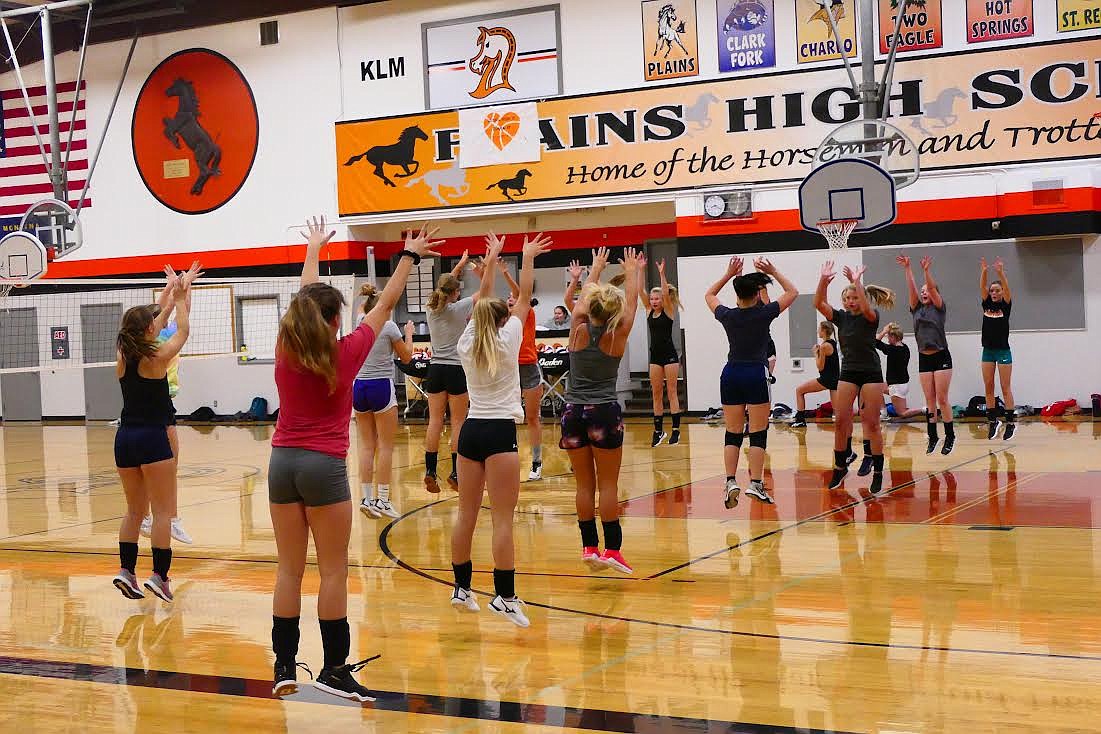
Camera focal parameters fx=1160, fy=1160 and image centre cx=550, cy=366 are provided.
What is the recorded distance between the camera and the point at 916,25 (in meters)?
17.2

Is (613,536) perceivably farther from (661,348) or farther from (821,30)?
(821,30)

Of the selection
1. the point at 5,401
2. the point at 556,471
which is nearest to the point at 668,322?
the point at 556,471

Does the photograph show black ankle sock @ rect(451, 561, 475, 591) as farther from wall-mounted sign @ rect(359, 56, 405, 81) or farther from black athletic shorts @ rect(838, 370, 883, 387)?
wall-mounted sign @ rect(359, 56, 405, 81)

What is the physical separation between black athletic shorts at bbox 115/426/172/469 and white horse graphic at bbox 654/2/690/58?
13.5 meters

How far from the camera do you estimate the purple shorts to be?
387 inches

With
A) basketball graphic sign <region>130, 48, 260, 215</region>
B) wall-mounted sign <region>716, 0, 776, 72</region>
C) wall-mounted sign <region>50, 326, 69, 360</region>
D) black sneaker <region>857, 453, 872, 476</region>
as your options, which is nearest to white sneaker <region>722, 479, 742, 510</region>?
black sneaker <region>857, 453, 872, 476</region>

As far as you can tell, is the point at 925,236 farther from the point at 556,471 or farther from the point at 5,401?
the point at 5,401

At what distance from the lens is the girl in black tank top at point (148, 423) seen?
698cm

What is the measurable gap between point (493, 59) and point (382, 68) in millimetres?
2208

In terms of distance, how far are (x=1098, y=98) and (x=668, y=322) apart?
7175 mm

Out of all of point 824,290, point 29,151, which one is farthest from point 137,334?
point 29,151

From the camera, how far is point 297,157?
849 inches

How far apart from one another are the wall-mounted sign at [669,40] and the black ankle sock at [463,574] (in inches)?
533

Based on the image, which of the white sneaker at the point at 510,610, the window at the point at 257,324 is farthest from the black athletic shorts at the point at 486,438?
the window at the point at 257,324
